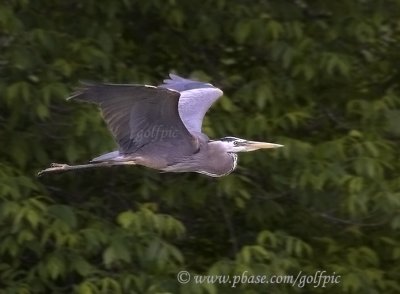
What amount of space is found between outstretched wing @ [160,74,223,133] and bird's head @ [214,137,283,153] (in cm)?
11

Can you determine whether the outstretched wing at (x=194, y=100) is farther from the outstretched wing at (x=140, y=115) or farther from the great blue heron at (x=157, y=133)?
the outstretched wing at (x=140, y=115)

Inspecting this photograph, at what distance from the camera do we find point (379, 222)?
4.61m

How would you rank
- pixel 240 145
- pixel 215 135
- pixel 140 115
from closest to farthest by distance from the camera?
pixel 140 115, pixel 240 145, pixel 215 135

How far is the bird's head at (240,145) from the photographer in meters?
4.00

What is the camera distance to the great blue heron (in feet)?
11.6

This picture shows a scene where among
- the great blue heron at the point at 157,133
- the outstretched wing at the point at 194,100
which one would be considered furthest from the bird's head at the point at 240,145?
the outstretched wing at the point at 194,100

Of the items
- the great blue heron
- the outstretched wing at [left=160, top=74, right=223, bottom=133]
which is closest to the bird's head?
the great blue heron

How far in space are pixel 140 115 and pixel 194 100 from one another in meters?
0.55

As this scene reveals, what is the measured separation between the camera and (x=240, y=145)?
4.11 m

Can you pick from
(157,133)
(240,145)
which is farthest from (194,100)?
(157,133)

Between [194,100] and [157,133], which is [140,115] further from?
[194,100]

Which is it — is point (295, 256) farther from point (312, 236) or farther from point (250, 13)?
point (250, 13)

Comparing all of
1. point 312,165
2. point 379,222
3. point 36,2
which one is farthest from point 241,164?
point 36,2

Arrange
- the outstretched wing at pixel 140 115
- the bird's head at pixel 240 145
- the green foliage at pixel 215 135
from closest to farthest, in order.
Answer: the outstretched wing at pixel 140 115, the bird's head at pixel 240 145, the green foliage at pixel 215 135
